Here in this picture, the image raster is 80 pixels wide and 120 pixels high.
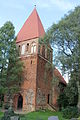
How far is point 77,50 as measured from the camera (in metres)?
17.4

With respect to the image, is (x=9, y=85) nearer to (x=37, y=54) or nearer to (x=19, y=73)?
(x=19, y=73)

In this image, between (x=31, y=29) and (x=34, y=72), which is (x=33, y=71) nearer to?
(x=34, y=72)

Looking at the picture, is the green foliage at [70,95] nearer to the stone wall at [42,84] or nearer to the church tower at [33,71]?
the church tower at [33,71]

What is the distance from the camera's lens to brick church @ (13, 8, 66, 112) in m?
20.8

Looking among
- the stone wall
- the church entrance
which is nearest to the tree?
the church entrance

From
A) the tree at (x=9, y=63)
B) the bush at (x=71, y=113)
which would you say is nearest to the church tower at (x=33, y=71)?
the tree at (x=9, y=63)

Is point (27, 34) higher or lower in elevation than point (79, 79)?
higher

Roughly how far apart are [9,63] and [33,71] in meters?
3.31

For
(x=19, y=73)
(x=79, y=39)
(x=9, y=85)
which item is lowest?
(x=9, y=85)

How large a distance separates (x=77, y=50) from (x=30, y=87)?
7892 mm

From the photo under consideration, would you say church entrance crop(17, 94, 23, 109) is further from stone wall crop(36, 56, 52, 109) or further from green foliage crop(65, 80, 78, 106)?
green foliage crop(65, 80, 78, 106)

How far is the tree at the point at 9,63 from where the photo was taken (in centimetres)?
2006

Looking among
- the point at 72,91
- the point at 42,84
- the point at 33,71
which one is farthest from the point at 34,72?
the point at 72,91

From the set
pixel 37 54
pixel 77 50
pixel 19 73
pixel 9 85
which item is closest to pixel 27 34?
pixel 37 54
